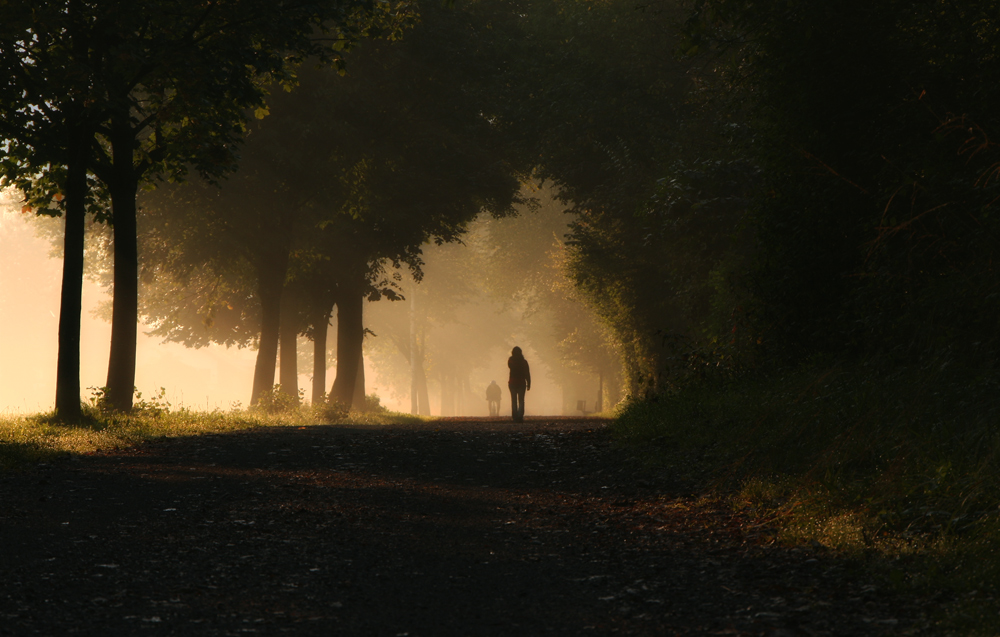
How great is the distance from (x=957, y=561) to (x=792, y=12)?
8.38 metres

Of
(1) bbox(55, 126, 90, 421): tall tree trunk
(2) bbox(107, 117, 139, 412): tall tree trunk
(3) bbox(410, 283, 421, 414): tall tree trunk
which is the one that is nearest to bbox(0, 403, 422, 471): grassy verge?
(1) bbox(55, 126, 90, 421): tall tree trunk

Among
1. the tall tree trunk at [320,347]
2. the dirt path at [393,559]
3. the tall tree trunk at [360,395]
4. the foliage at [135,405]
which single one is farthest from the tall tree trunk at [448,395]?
the dirt path at [393,559]

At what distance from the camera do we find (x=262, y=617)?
184 inches

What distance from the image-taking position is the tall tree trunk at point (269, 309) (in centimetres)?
2403

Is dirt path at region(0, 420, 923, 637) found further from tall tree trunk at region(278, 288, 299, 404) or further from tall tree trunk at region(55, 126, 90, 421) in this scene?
tall tree trunk at region(278, 288, 299, 404)

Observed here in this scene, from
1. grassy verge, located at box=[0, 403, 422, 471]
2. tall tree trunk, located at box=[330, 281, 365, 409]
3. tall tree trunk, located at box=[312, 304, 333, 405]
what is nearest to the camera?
grassy verge, located at box=[0, 403, 422, 471]

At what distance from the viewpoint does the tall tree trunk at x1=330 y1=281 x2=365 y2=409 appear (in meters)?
27.7

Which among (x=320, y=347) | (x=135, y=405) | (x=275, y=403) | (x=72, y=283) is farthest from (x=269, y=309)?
(x=72, y=283)

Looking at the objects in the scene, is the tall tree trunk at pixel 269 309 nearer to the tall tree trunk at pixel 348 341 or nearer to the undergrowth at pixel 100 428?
the tall tree trunk at pixel 348 341

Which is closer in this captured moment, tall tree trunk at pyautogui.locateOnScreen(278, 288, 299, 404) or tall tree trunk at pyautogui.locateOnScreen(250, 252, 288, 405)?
tall tree trunk at pyautogui.locateOnScreen(250, 252, 288, 405)

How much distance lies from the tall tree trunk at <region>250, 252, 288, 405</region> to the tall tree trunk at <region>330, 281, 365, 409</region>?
3.01m

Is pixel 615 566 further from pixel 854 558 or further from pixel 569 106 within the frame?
pixel 569 106

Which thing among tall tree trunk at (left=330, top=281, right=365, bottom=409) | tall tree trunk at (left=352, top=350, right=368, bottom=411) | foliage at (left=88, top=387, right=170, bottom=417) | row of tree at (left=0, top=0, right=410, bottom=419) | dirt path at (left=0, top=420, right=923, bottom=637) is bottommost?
dirt path at (left=0, top=420, right=923, bottom=637)

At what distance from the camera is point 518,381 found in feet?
74.2
